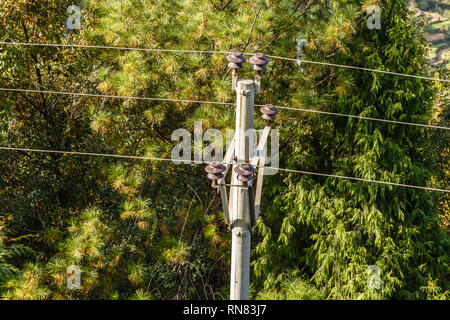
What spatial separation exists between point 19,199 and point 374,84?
4.78 m

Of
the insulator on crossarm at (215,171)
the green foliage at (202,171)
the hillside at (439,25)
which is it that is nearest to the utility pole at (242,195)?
the insulator on crossarm at (215,171)

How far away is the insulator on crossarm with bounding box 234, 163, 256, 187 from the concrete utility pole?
0.10 m

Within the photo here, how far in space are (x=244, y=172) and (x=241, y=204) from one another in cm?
26

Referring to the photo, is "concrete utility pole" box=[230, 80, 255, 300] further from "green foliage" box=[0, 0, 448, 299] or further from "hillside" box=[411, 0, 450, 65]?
"hillside" box=[411, 0, 450, 65]

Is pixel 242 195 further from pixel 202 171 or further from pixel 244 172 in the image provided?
pixel 202 171

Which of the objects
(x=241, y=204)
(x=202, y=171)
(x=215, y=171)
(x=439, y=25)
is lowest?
(x=241, y=204)

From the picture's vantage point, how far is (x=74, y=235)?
19.9 ft

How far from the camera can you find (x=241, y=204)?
341 centimetres

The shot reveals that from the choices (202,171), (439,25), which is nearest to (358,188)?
(202,171)

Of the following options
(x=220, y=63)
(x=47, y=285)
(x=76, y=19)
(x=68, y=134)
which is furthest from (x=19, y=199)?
(x=220, y=63)

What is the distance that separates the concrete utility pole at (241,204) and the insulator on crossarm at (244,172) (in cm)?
10

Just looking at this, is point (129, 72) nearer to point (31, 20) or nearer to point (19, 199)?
point (31, 20)

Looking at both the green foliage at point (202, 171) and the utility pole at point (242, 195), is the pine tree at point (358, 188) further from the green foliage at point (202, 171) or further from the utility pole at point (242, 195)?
the utility pole at point (242, 195)

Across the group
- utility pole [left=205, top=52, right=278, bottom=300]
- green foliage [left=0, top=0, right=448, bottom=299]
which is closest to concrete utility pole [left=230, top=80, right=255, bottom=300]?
utility pole [left=205, top=52, right=278, bottom=300]
